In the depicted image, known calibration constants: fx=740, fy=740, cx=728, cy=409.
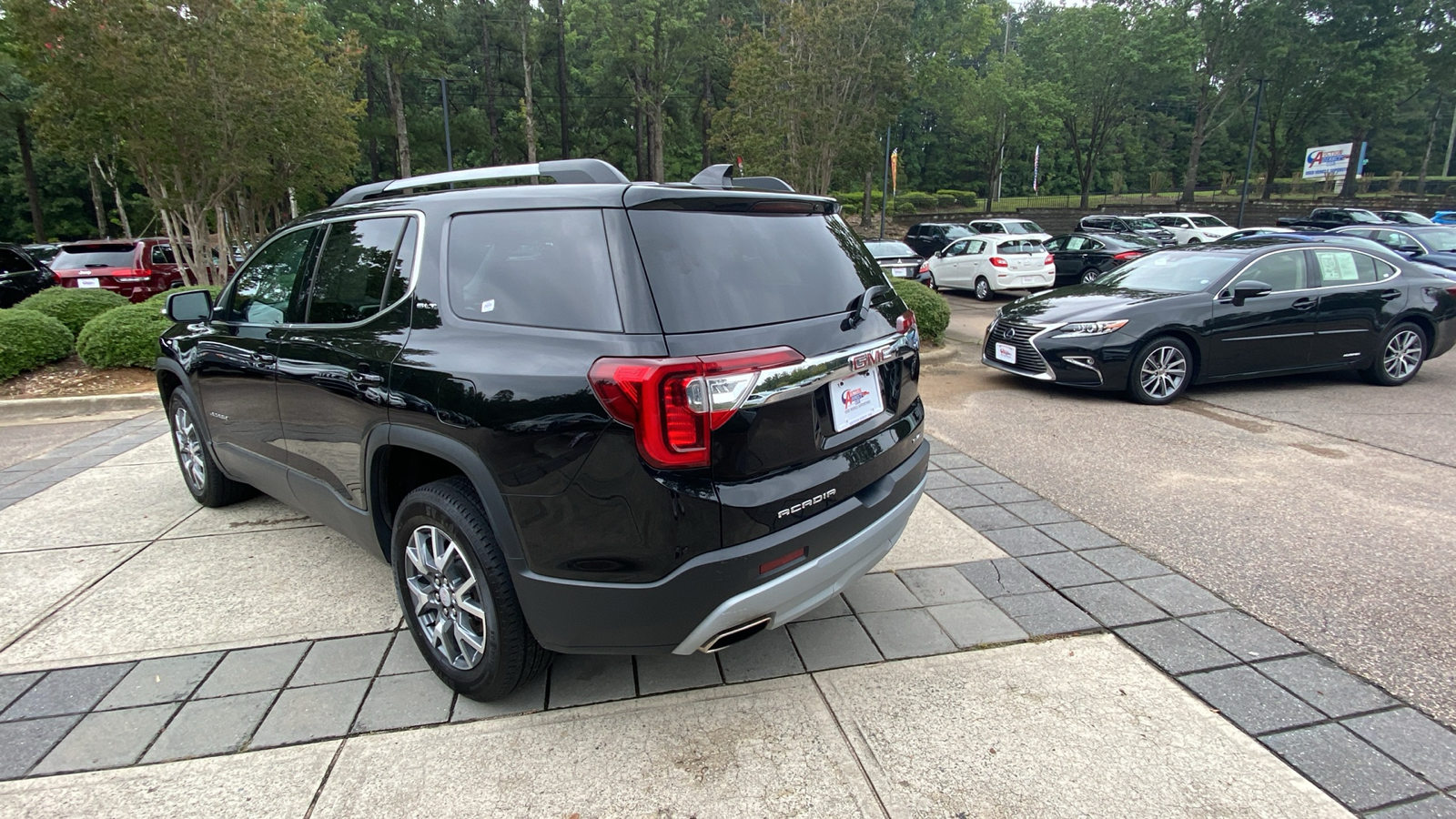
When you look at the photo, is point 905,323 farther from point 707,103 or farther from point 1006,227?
point 707,103

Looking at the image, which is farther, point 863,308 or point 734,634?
point 863,308

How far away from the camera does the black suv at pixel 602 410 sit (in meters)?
2.10

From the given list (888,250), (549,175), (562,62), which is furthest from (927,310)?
(562,62)

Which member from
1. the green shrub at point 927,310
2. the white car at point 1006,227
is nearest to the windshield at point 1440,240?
the white car at point 1006,227

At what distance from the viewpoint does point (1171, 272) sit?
7633 mm

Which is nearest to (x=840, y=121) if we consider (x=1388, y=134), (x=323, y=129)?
(x=323, y=129)

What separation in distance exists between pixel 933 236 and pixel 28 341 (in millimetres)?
22531

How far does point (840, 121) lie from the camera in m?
25.0

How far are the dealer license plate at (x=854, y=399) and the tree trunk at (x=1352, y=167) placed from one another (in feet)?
166

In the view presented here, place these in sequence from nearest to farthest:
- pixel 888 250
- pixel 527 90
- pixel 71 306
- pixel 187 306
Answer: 1. pixel 187 306
2. pixel 71 306
3. pixel 888 250
4. pixel 527 90

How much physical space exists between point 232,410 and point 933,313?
25.5 feet

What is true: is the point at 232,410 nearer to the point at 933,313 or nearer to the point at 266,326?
the point at 266,326

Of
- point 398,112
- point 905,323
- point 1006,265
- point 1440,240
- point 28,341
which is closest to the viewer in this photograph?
point 905,323

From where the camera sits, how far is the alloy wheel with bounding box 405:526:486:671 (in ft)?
8.35
